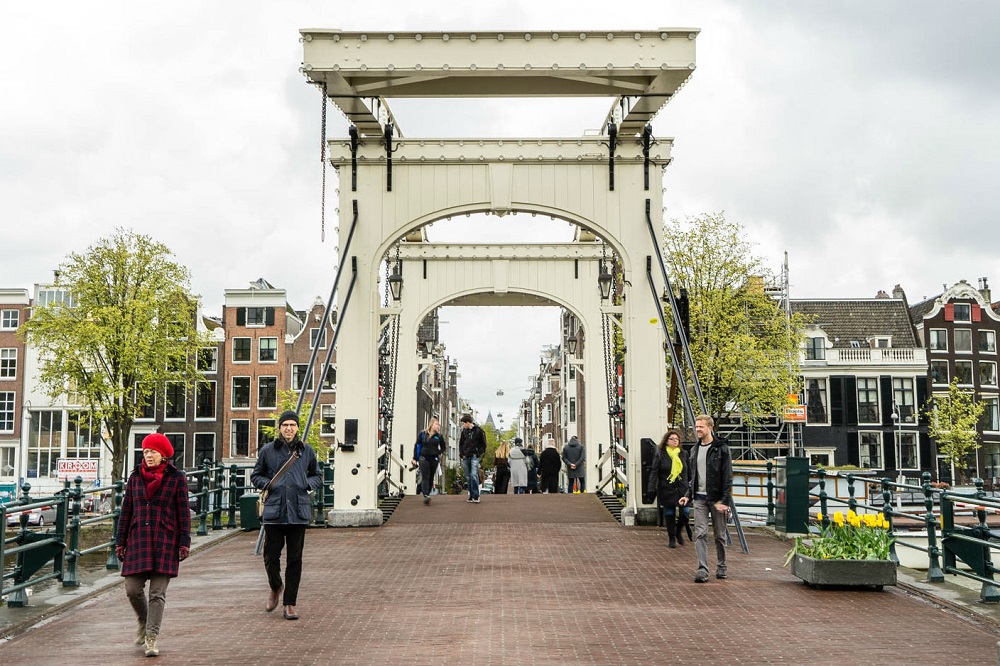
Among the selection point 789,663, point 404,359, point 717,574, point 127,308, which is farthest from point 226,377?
point 789,663

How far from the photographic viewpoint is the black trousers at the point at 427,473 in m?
18.0

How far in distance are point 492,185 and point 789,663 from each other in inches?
396

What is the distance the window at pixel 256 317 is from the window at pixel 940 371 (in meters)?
32.9

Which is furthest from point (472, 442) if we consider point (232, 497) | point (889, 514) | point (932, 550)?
point (932, 550)

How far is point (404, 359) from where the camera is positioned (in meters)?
22.9

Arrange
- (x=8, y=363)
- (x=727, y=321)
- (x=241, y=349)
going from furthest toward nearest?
1. (x=8, y=363)
2. (x=241, y=349)
3. (x=727, y=321)

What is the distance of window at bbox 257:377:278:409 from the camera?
46.8m

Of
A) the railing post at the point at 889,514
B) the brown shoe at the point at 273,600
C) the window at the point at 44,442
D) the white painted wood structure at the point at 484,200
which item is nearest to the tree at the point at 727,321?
the white painted wood structure at the point at 484,200

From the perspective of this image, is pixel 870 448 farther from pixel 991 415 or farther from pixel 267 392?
pixel 267 392

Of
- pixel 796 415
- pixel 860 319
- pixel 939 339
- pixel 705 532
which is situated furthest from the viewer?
pixel 860 319

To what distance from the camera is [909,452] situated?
1884 inches

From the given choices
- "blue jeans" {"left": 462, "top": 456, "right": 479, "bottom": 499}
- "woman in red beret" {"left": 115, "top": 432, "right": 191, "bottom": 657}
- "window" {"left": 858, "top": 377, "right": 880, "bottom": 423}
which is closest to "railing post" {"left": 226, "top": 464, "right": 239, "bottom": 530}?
"blue jeans" {"left": 462, "top": 456, "right": 479, "bottom": 499}

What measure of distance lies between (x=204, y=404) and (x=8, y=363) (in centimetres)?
1080

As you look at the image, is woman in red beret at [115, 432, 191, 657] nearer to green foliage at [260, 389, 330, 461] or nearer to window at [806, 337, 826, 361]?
green foliage at [260, 389, 330, 461]
